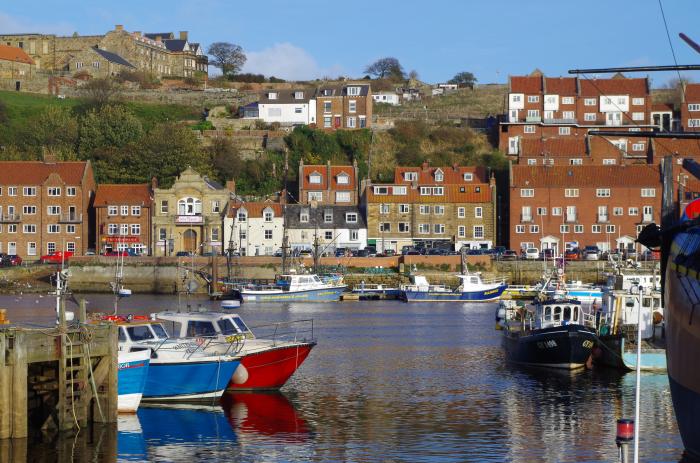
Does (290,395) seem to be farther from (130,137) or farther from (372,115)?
(372,115)

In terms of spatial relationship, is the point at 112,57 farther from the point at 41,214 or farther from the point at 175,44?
the point at 41,214

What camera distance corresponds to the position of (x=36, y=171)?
104250 mm

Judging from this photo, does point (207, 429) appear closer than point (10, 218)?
Yes

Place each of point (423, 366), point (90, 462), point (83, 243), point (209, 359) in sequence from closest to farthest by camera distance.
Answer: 1. point (90, 462)
2. point (209, 359)
3. point (423, 366)
4. point (83, 243)

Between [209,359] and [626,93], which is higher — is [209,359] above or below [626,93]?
below

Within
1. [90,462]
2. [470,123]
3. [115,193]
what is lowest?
[90,462]

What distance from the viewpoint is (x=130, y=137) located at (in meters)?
117

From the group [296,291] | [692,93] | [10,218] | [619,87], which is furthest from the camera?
[619,87]

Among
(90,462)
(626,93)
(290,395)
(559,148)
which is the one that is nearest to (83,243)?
(559,148)

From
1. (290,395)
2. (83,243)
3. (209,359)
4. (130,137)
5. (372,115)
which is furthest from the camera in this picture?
(372,115)

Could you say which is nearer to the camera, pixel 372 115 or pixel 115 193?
pixel 115 193

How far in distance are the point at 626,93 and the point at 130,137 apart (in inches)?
1922

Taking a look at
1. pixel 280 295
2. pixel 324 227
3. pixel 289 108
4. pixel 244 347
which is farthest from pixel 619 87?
pixel 244 347

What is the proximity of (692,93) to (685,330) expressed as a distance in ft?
310
